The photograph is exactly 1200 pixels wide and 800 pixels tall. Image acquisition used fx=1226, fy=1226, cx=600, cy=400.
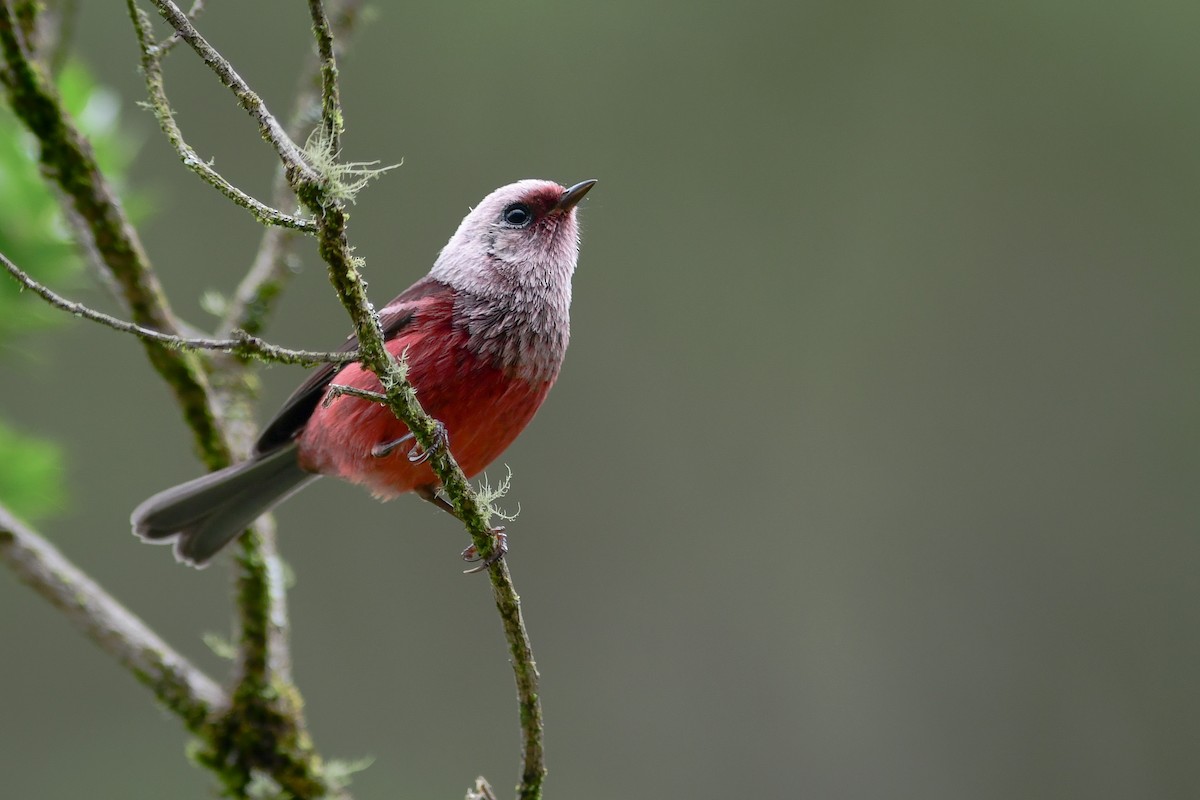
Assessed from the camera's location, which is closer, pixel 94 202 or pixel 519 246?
pixel 94 202

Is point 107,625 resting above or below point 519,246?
below

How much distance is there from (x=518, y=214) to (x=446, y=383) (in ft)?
2.98

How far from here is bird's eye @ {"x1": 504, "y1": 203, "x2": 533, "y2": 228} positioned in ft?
14.1

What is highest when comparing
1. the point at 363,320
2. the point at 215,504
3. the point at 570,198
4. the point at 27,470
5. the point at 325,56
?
the point at 570,198

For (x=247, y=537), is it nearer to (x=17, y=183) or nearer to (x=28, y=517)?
(x=28, y=517)

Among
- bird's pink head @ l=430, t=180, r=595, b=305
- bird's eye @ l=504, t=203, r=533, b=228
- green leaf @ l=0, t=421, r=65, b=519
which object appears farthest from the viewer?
bird's eye @ l=504, t=203, r=533, b=228

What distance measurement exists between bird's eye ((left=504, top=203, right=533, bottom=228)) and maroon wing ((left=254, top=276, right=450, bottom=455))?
360 mm

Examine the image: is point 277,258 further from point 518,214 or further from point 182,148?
point 182,148

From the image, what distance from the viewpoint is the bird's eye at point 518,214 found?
4.31m

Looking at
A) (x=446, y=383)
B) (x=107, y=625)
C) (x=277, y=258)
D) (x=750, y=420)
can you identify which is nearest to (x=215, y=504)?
(x=107, y=625)

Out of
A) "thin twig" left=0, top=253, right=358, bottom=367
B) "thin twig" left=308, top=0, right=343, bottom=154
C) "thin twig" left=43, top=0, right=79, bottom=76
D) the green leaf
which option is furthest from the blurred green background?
"thin twig" left=308, top=0, right=343, bottom=154

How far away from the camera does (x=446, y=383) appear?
3672 millimetres

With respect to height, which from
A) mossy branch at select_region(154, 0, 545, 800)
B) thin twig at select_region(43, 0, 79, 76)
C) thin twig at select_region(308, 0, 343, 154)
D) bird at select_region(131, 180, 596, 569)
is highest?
thin twig at select_region(43, 0, 79, 76)

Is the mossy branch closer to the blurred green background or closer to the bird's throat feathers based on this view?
the bird's throat feathers
